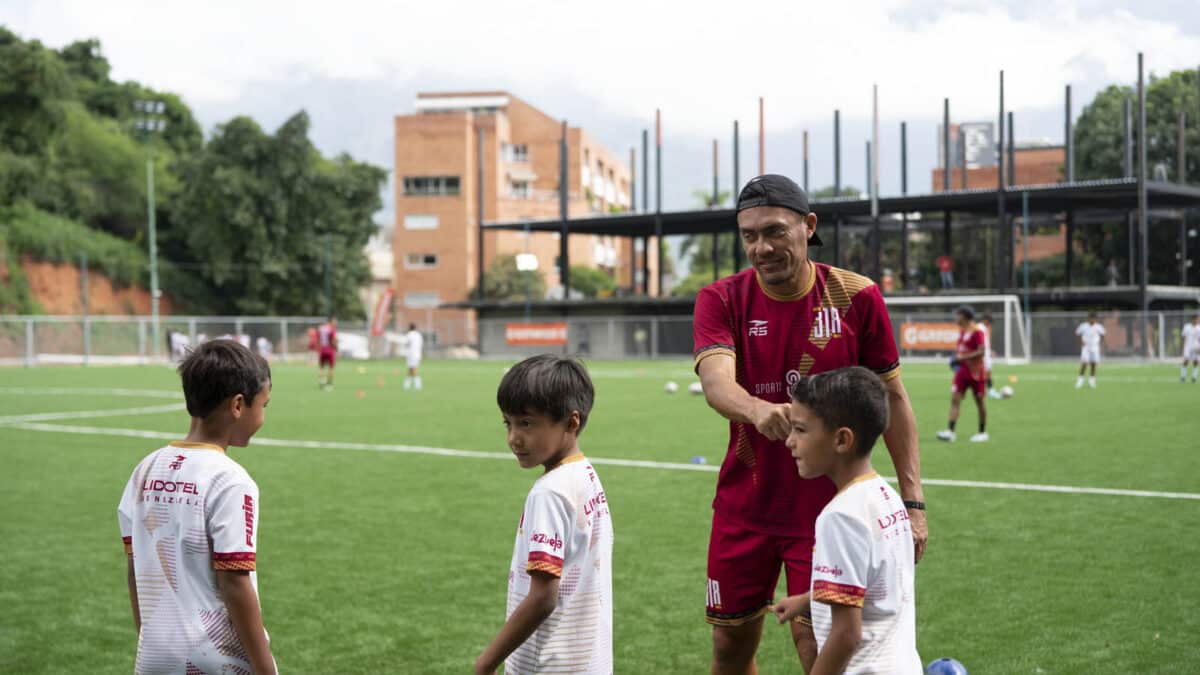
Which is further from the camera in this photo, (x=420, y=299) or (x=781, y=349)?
(x=420, y=299)

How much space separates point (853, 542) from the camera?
2.87 metres

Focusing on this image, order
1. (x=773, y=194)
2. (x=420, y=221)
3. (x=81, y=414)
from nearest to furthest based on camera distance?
(x=773, y=194) → (x=81, y=414) → (x=420, y=221)

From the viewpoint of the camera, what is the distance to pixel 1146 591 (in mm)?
6789

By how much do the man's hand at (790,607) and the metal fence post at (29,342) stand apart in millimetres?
50704

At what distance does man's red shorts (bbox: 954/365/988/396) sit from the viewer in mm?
15633

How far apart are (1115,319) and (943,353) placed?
606 centimetres

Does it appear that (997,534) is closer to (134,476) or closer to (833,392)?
(833,392)

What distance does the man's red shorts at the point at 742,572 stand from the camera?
4.12 metres

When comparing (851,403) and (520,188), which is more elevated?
(520,188)

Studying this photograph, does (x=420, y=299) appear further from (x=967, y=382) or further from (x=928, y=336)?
(x=967, y=382)

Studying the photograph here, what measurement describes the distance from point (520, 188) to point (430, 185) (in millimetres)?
9905

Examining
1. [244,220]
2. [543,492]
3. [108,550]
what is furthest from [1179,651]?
[244,220]

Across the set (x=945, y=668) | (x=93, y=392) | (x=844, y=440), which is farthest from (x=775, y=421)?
(x=93, y=392)

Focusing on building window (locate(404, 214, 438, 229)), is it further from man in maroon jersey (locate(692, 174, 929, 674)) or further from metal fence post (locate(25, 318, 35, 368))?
man in maroon jersey (locate(692, 174, 929, 674))
